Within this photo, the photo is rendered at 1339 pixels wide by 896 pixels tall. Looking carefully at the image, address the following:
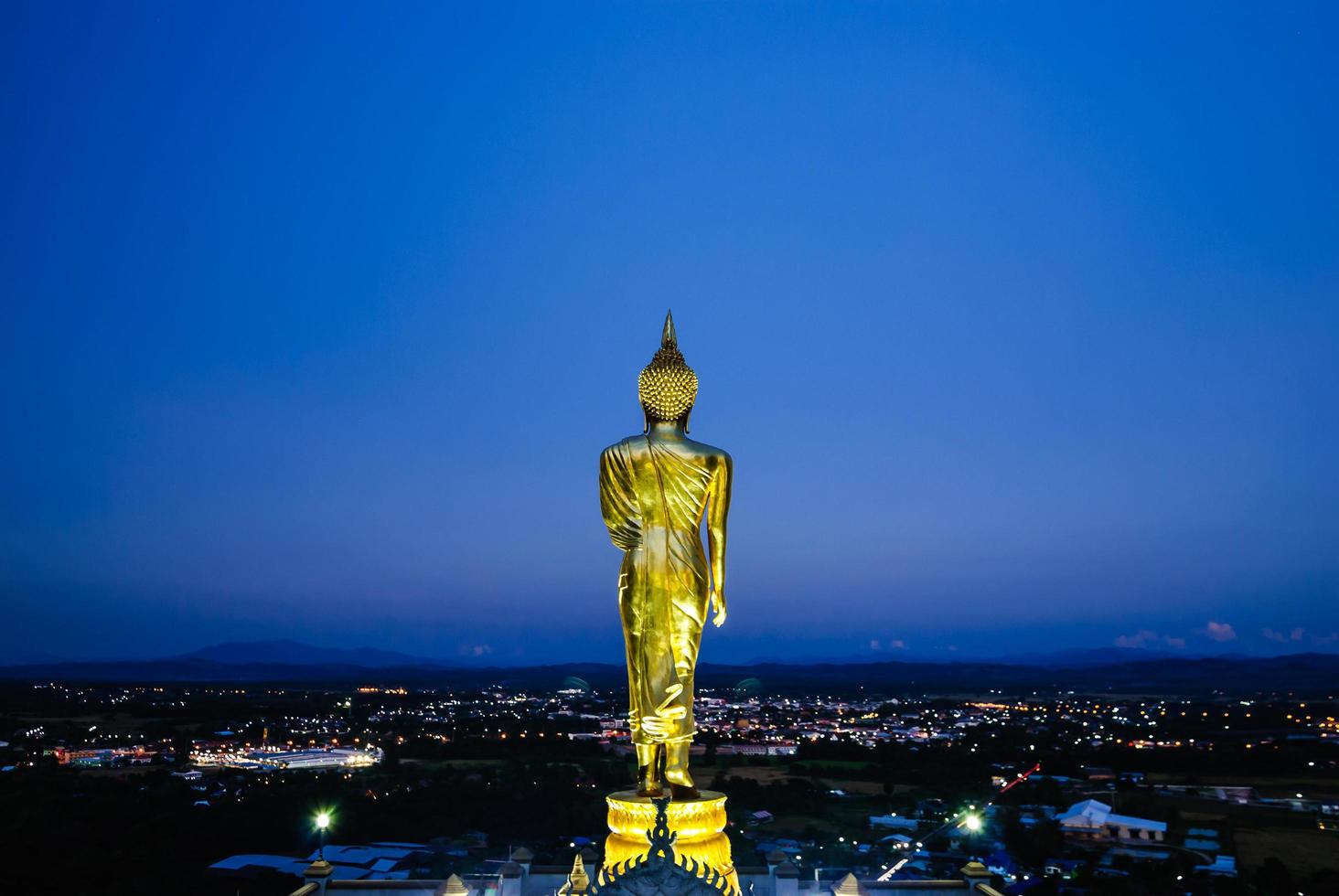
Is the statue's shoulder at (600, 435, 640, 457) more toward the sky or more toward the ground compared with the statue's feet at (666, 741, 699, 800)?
more toward the sky

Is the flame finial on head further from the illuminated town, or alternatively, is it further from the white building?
the white building

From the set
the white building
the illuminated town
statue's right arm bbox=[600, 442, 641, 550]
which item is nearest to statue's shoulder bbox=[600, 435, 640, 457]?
statue's right arm bbox=[600, 442, 641, 550]

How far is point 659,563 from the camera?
7.90m

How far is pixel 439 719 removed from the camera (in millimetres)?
42969

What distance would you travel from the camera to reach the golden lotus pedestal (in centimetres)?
709

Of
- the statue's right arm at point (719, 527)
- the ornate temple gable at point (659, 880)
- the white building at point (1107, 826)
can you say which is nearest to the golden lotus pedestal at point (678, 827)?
the statue's right arm at point (719, 527)

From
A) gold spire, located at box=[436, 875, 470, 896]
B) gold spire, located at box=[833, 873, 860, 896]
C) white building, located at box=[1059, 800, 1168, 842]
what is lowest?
white building, located at box=[1059, 800, 1168, 842]

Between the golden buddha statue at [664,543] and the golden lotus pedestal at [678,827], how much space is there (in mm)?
463

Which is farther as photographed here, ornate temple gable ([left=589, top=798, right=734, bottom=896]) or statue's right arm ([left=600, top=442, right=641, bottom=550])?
statue's right arm ([left=600, top=442, right=641, bottom=550])

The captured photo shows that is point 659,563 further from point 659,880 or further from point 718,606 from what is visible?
point 659,880

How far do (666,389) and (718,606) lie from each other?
5.74 ft

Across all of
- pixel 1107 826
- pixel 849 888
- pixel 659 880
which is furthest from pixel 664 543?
pixel 1107 826

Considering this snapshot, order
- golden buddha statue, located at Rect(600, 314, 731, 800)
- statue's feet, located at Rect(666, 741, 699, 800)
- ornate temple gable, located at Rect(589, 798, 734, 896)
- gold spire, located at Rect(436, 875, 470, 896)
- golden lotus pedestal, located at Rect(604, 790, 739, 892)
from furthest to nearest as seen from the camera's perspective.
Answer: gold spire, located at Rect(436, 875, 470, 896) < golden buddha statue, located at Rect(600, 314, 731, 800) < statue's feet, located at Rect(666, 741, 699, 800) < golden lotus pedestal, located at Rect(604, 790, 739, 892) < ornate temple gable, located at Rect(589, 798, 734, 896)

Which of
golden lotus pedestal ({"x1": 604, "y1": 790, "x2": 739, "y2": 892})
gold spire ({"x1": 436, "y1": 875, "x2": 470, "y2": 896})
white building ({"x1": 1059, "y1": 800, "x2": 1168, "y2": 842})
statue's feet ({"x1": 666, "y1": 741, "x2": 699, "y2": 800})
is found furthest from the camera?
white building ({"x1": 1059, "y1": 800, "x2": 1168, "y2": 842})
